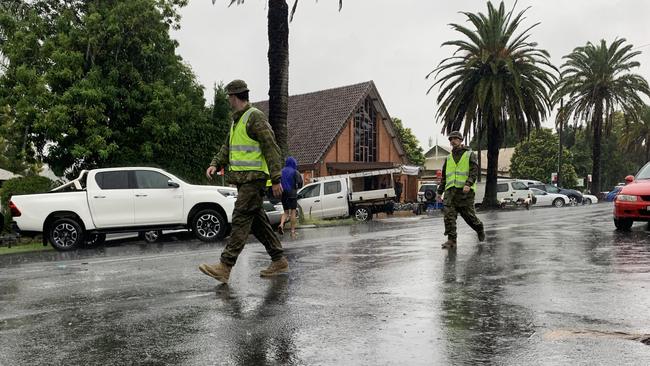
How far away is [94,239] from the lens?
45.4ft

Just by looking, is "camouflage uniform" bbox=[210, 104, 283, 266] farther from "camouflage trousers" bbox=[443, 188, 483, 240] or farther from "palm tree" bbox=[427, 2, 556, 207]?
"palm tree" bbox=[427, 2, 556, 207]

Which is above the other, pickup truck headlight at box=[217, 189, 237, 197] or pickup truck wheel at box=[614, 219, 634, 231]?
pickup truck headlight at box=[217, 189, 237, 197]

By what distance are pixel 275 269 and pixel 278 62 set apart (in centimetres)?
1118

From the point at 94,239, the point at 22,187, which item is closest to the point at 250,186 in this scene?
the point at 94,239

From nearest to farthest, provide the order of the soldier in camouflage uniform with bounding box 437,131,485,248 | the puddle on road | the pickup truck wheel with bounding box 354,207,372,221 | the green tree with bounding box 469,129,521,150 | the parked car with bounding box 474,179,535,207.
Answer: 1. the puddle on road
2. the soldier in camouflage uniform with bounding box 437,131,485,248
3. the pickup truck wheel with bounding box 354,207,372,221
4. the green tree with bounding box 469,129,521,150
5. the parked car with bounding box 474,179,535,207

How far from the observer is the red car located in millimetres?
12148

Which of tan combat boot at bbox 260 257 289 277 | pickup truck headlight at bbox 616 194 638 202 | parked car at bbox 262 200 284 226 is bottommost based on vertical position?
tan combat boot at bbox 260 257 289 277

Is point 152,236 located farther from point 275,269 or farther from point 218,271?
point 218,271

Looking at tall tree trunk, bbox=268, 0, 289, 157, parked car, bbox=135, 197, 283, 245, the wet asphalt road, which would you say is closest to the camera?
the wet asphalt road

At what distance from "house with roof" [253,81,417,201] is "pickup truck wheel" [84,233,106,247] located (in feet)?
76.9

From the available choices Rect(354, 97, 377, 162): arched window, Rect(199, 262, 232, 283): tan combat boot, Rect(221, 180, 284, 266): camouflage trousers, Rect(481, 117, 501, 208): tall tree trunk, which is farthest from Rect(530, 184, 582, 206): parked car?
Rect(199, 262, 232, 283): tan combat boot

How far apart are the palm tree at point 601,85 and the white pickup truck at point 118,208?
3489cm

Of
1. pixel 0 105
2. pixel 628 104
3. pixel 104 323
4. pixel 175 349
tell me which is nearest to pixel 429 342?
pixel 175 349

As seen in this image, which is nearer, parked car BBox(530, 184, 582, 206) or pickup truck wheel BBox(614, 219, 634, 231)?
→ pickup truck wheel BBox(614, 219, 634, 231)
